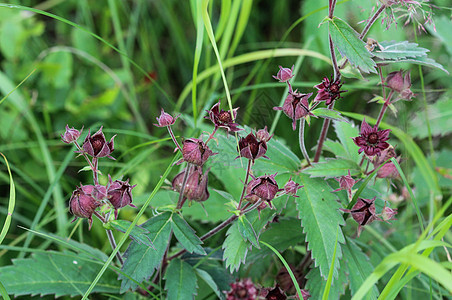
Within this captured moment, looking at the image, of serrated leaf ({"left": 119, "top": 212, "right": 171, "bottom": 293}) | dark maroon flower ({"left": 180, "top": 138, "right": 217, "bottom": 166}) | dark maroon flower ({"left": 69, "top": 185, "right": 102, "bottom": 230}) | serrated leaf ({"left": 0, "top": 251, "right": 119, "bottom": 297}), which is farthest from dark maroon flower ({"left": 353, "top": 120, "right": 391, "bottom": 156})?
serrated leaf ({"left": 0, "top": 251, "right": 119, "bottom": 297})

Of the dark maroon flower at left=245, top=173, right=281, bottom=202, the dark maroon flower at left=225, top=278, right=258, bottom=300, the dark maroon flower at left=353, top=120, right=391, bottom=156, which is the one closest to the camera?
the dark maroon flower at left=225, top=278, right=258, bottom=300

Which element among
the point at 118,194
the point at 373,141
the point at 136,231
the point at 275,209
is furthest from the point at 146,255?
the point at 373,141

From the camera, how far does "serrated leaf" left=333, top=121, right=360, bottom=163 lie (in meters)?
1.36

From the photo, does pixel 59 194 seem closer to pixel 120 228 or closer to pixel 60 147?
pixel 60 147

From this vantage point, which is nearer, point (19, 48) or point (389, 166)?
point (389, 166)

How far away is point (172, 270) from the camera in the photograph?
1199mm

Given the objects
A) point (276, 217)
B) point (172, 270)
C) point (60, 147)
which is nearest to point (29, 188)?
point (60, 147)

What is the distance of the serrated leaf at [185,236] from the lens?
1088 millimetres

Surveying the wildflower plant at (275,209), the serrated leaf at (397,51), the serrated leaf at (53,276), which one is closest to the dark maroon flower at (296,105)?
the wildflower plant at (275,209)

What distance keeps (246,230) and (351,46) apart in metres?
0.49

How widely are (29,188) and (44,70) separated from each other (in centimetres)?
60

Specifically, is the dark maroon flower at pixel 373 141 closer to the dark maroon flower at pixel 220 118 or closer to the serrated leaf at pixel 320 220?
the serrated leaf at pixel 320 220

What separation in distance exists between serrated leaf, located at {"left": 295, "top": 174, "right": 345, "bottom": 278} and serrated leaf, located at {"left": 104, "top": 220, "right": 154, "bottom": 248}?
1.20ft

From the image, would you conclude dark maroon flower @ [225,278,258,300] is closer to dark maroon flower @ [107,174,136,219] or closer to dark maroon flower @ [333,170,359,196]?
dark maroon flower @ [107,174,136,219]
